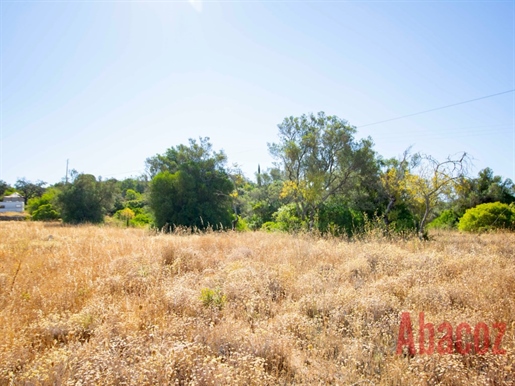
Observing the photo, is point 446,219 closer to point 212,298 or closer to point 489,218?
point 489,218

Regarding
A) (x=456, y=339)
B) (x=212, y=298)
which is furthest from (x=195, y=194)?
(x=456, y=339)

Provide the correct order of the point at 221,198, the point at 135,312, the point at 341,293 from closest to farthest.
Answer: the point at 135,312
the point at 341,293
the point at 221,198

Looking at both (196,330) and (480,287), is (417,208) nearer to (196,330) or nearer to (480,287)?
(480,287)

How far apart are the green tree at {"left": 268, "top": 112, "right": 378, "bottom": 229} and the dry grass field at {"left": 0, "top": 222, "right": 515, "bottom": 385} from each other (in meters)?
10.8

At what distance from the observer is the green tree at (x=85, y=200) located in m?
24.0

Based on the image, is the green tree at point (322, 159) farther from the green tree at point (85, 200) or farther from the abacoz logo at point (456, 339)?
the green tree at point (85, 200)

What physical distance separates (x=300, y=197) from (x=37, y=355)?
601 inches

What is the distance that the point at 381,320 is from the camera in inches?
133

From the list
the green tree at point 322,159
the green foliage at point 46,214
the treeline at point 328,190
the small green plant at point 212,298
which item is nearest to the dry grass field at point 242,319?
the small green plant at point 212,298

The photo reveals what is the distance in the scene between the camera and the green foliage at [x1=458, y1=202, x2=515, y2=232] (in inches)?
674

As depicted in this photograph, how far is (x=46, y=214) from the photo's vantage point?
2761 cm

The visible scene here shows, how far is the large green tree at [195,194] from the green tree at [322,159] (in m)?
5.66

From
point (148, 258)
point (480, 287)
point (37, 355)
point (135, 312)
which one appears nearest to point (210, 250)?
point (148, 258)

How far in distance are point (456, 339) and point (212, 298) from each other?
286cm
